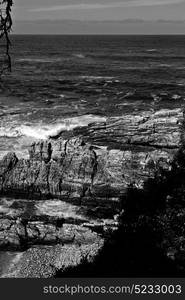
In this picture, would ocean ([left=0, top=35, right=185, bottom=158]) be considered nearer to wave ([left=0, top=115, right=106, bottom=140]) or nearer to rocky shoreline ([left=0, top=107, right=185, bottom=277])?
wave ([left=0, top=115, right=106, bottom=140])

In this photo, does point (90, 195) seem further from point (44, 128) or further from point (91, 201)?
point (44, 128)

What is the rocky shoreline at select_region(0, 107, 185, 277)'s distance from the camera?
58.6 feet

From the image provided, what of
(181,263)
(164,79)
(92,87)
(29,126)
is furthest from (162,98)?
(181,263)

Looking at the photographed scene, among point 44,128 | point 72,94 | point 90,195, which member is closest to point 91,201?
point 90,195

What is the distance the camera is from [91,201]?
83.6 ft

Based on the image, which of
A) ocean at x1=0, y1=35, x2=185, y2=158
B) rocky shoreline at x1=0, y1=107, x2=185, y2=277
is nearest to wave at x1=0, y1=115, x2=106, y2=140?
ocean at x1=0, y1=35, x2=185, y2=158

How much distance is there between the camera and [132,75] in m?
75.7

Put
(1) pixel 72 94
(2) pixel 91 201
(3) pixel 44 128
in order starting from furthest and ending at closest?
(1) pixel 72 94
(3) pixel 44 128
(2) pixel 91 201

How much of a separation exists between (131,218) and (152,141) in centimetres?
1163

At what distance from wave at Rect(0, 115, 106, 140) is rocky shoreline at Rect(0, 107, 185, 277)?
640 centimetres

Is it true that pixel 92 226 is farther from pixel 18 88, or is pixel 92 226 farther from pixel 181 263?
pixel 18 88

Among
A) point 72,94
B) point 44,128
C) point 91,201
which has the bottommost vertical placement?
point 91,201

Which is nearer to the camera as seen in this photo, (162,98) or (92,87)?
(162,98)

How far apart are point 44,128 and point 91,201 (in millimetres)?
14011
